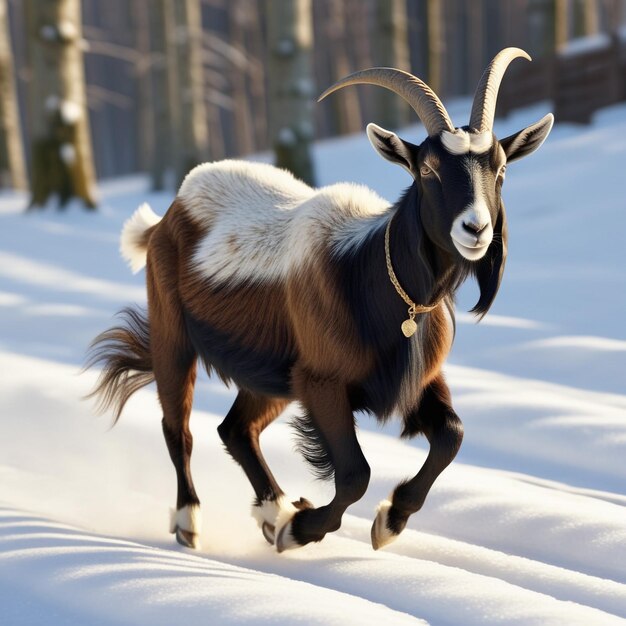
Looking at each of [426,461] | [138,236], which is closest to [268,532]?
[426,461]

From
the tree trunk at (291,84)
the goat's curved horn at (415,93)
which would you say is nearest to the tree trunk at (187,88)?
the tree trunk at (291,84)

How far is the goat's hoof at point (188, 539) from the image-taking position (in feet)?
15.0

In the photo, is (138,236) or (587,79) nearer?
(138,236)

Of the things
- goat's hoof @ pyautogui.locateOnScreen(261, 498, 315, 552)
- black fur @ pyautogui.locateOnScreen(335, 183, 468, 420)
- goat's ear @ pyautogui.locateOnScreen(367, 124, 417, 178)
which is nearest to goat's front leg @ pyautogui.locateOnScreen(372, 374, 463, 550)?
black fur @ pyautogui.locateOnScreen(335, 183, 468, 420)

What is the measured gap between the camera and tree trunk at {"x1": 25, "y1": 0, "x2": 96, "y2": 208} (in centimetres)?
1291

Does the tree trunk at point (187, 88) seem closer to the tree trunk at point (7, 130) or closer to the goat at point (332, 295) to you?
the tree trunk at point (7, 130)

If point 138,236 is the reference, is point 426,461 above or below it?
below

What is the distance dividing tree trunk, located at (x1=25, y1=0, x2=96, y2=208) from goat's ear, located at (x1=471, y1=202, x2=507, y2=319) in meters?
9.58

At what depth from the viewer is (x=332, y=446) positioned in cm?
416

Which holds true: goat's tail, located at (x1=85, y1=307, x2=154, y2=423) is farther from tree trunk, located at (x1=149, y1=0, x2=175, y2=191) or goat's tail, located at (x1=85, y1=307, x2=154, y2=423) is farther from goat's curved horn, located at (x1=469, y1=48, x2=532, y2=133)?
tree trunk, located at (x1=149, y1=0, x2=175, y2=191)

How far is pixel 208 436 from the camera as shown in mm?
5699

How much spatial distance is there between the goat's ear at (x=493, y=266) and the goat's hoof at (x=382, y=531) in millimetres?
846

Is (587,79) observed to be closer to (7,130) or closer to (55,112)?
(55,112)

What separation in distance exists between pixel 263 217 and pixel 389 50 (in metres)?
15.7
